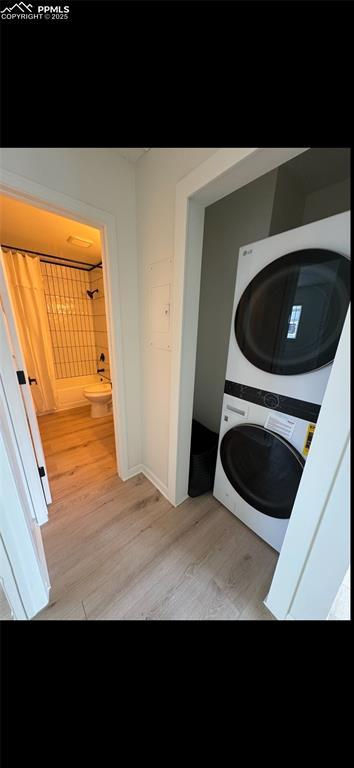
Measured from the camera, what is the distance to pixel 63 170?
1043 mm

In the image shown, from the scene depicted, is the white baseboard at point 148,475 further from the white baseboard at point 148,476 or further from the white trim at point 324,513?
the white trim at point 324,513

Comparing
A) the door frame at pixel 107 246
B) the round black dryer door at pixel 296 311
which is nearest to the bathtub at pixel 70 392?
the door frame at pixel 107 246

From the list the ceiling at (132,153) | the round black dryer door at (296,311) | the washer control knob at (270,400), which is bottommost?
the washer control knob at (270,400)

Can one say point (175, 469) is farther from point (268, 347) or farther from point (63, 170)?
point (63, 170)

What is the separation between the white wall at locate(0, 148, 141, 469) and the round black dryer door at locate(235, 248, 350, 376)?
779 millimetres

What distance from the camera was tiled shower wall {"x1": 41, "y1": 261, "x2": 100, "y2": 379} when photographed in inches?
115

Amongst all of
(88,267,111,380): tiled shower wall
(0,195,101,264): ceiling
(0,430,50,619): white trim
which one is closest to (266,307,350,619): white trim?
(0,430,50,619): white trim

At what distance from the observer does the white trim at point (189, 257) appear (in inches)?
30.1

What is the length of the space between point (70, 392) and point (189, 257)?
112 inches

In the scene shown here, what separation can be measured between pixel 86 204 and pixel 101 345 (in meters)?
2.37

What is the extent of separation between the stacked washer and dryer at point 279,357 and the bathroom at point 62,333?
121 cm
